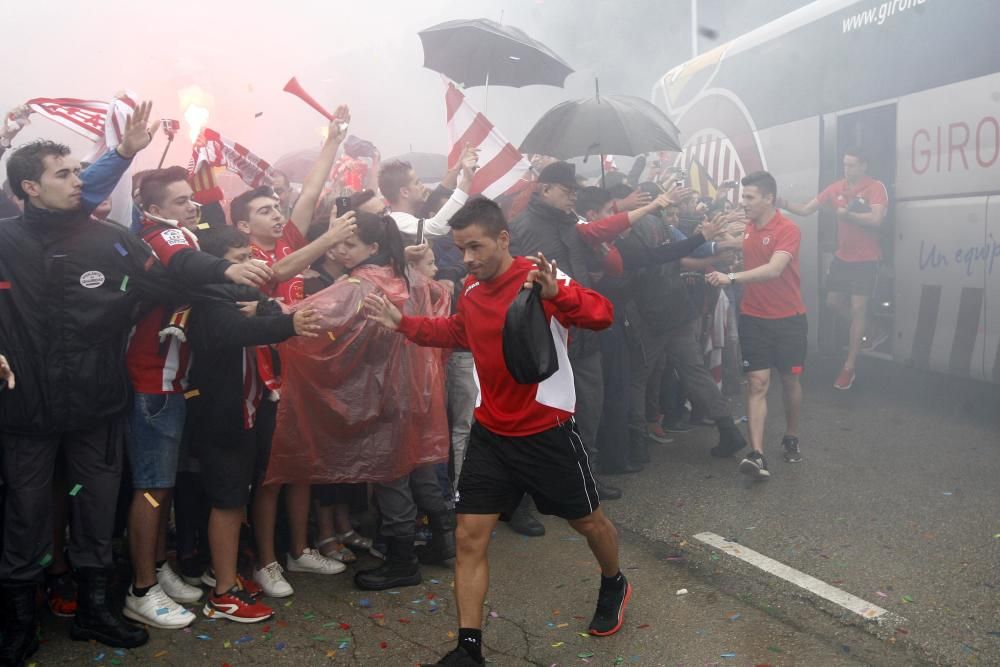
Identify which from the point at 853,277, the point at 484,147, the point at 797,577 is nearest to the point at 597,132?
the point at 484,147

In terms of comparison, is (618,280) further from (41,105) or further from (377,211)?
(41,105)

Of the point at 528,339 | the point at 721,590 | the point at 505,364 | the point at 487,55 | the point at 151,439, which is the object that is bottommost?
the point at 721,590

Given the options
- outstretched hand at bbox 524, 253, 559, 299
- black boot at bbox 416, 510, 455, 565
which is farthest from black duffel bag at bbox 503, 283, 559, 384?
black boot at bbox 416, 510, 455, 565

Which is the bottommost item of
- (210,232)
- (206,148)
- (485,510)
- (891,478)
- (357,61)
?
(891,478)

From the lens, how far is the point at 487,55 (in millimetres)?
7711

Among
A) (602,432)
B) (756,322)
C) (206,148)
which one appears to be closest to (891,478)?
(756,322)

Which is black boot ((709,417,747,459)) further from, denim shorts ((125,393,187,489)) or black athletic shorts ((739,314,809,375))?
denim shorts ((125,393,187,489))

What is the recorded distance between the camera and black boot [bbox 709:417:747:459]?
A: 632 cm

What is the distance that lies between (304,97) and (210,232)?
107 centimetres

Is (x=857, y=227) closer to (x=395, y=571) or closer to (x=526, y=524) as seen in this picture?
(x=526, y=524)

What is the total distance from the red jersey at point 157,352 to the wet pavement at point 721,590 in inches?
39.5

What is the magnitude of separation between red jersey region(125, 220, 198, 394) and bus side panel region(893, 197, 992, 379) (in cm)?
591

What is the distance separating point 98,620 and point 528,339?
207 centimetres

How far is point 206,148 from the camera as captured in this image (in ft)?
16.8
